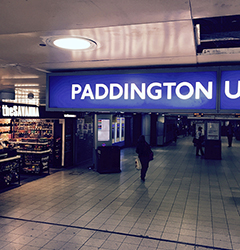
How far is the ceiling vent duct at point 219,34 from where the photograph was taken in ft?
7.53

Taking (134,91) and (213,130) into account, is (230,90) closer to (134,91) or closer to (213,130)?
(134,91)

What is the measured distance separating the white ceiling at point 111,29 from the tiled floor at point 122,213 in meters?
3.00

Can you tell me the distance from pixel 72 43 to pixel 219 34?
1.38m

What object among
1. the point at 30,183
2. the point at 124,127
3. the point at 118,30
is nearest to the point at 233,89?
the point at 118,30

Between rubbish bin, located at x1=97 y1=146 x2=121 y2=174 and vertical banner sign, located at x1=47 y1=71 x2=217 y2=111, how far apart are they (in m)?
6.88

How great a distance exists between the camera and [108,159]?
9.82m

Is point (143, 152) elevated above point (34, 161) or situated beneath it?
elevated above

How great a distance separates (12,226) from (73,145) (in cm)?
665

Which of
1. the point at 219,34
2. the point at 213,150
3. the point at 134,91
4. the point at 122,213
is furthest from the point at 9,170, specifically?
the point at 213,150

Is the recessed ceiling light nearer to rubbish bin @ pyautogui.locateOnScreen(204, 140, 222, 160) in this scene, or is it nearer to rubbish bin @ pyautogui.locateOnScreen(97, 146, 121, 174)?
rubbish bin @ pyautogui.locateOnScreen(97, 146, 121, 174)

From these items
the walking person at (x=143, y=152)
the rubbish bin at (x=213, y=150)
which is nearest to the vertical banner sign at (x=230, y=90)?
the walking person at (x=143, y=152)

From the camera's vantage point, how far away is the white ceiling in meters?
1.56

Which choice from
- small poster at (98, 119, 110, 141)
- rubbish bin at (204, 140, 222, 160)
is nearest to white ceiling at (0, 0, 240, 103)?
small poster at (98, 119, 110, 141)

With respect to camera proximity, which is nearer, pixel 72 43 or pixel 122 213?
pixel 72 43
